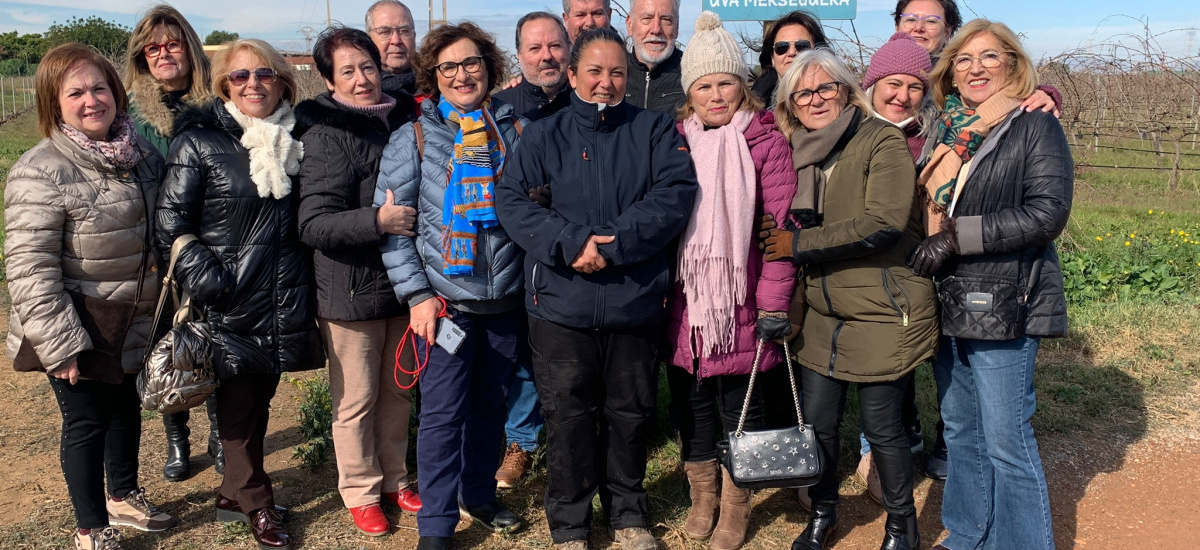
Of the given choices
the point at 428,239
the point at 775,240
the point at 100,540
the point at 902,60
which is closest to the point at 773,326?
the point at 775,240

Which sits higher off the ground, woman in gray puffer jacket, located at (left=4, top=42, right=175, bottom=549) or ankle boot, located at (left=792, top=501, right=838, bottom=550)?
woman in gray puffer jacket, located at (left=4, top=42, right=175, bottom=549)

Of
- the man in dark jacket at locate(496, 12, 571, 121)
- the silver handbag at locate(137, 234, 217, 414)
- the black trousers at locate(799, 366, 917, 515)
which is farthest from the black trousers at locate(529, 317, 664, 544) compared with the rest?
the man in dark jacket at locate(496, 12, 571, 121)

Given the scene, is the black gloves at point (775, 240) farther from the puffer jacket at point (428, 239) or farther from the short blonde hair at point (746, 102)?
the puffer jacket at point (428, 239)

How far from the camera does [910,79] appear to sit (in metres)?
3.17

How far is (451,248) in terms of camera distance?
308 cm

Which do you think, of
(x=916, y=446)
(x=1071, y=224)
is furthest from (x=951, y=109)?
(x=1071, y=224)

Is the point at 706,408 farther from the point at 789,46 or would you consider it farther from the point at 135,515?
the point at 135,515

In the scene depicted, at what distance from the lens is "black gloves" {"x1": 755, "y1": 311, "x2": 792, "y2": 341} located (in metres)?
3.10

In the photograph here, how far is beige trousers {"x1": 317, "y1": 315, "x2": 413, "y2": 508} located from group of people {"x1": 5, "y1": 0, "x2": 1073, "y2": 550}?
18 mm

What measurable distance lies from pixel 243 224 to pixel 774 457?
2.14 meters

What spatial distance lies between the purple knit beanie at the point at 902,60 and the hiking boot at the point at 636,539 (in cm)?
199

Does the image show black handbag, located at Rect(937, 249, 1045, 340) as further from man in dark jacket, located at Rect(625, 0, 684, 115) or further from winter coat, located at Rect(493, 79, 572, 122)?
winter coat, located at Rect(493, 79, 572, 122)

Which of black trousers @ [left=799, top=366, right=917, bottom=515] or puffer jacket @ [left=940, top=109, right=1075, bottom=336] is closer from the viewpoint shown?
puffer jacket @ [left=940, top=109, right=1075, bottom=336]

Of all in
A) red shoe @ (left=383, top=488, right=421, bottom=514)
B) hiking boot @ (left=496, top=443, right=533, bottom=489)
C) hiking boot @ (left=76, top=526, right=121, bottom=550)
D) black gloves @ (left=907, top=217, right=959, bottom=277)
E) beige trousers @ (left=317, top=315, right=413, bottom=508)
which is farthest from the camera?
hiking boot @ (left=496, top=443, right=533, bottom=489)
